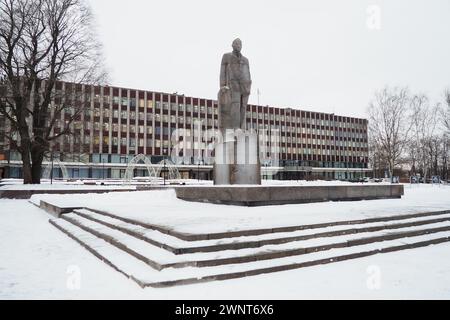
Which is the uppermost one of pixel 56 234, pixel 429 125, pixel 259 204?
pixel 429 125

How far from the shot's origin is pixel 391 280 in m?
4.91

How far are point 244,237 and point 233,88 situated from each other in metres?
8.48

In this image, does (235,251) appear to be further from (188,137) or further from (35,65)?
(188,137)

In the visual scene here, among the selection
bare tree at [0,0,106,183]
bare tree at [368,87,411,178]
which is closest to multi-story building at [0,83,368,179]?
bare tree at [0,0,106,183]

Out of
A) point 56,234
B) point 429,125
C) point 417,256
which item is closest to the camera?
point 417,256

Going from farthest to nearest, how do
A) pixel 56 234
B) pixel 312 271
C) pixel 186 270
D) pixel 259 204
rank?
1. pixel 259 204
2. pixel 56 234
3. pixel 312 271
4. pixel 186 270

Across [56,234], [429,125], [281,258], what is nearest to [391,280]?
[281,258]

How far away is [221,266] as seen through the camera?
5.16 m

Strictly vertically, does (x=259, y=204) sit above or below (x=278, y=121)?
below

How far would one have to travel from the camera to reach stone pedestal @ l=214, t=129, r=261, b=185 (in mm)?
12398

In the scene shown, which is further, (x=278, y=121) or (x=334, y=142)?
(x=334, y=142)
